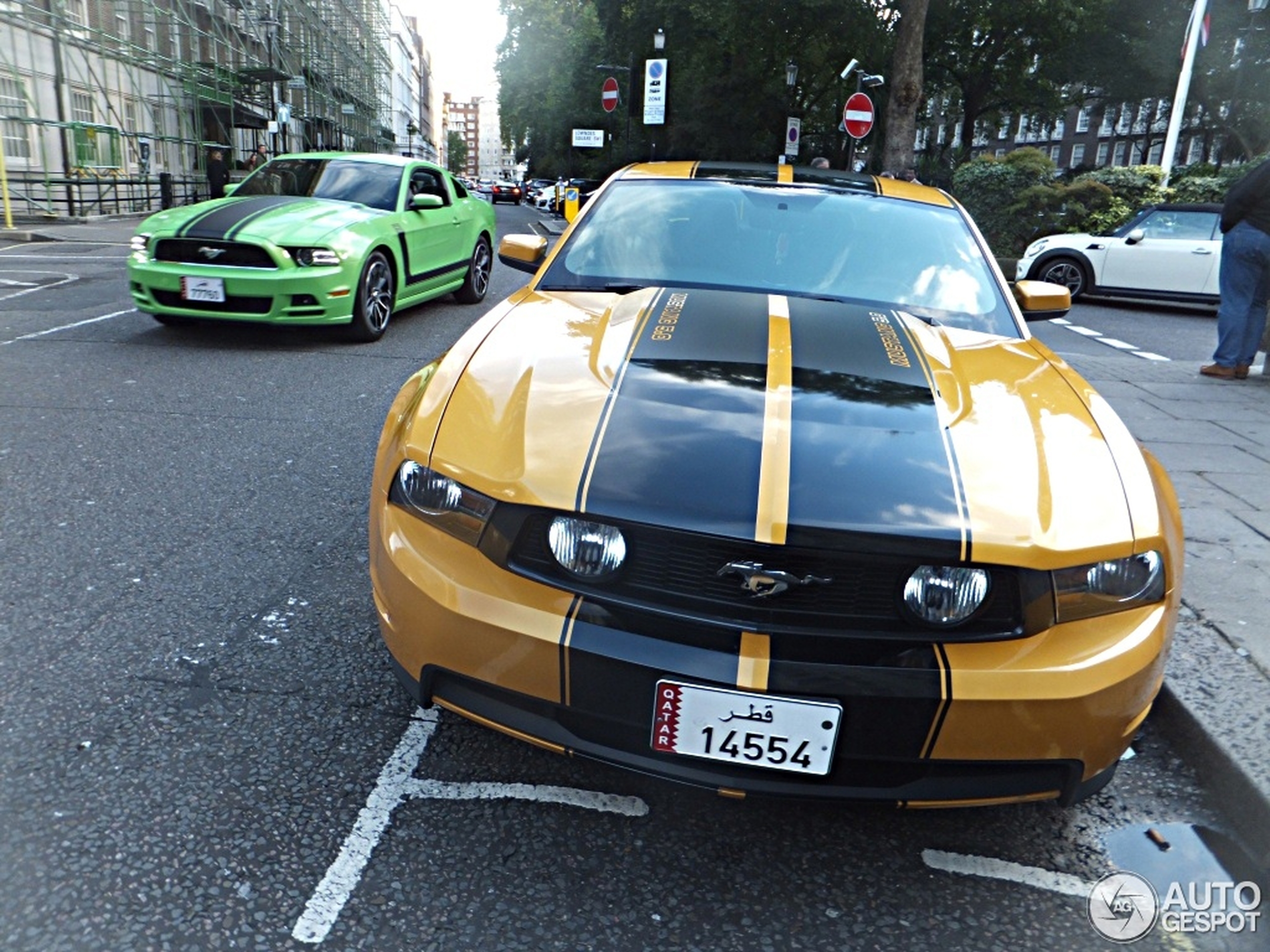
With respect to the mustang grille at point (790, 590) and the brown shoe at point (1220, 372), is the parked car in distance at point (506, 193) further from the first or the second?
the mustang grille at point (790, 590)

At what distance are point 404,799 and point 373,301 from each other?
6.11 metres

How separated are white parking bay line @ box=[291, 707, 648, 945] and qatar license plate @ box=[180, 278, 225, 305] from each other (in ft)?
17.3

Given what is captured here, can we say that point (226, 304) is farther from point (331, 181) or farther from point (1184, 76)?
point (1184, 76)

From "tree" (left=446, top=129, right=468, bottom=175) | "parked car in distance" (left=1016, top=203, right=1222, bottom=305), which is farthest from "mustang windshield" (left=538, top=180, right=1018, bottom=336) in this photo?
"tree" (left=446, top=129, right=468, bottom=175)

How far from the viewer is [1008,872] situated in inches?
81.5

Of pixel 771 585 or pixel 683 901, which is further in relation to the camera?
pixel 683 901

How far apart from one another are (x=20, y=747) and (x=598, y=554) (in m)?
1.48

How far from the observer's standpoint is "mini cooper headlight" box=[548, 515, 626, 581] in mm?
1841

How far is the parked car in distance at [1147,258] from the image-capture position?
39.9 feet

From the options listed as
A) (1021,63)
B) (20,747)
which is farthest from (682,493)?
(1021,63)

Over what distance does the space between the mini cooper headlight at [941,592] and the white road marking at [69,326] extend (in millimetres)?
7032

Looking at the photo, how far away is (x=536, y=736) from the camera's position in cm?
189

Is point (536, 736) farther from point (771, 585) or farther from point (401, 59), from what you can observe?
point (401, 59)

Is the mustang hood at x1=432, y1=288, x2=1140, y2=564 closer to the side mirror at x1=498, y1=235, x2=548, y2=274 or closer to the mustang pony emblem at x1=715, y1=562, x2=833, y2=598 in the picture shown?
the mustang pony emblem at x1=715, y1=562, x2=833, y2=598
